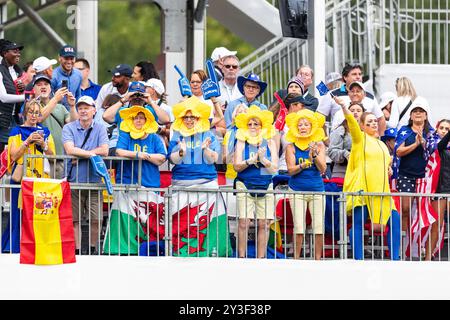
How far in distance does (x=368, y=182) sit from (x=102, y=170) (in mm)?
2605

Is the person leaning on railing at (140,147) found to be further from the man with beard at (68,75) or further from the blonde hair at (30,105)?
the man with beard at (68,75)

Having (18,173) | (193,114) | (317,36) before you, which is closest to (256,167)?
(193,114)

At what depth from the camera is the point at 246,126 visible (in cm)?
1597

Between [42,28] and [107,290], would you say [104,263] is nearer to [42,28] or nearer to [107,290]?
[107,290]

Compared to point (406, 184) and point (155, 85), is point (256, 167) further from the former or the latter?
point (155, 85)

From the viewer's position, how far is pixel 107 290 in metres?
15.5

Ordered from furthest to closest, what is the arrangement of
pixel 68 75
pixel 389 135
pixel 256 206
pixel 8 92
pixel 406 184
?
pixel 68 75, pixel 8 92, pixel 389 135, pixel 406 184, pixel 256 206

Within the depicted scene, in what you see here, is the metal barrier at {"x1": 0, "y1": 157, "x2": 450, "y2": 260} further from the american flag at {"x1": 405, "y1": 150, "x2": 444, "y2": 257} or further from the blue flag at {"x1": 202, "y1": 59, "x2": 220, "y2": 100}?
the blue flag at {"x1": 202, "y1": 59, "x2": 220, "y2": 100}

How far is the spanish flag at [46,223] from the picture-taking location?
15055 mm

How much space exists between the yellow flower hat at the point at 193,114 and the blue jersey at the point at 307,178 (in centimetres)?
96

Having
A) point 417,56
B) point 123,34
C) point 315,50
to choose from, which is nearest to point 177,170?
point 315,50

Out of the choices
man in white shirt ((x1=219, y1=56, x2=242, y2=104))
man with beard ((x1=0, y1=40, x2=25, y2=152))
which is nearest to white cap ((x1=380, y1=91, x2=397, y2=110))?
man in white shirt ((x1=219, y1=56, x2=242, y2=104))

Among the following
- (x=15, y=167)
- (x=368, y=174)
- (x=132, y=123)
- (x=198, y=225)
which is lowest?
(x=198, y=225)
